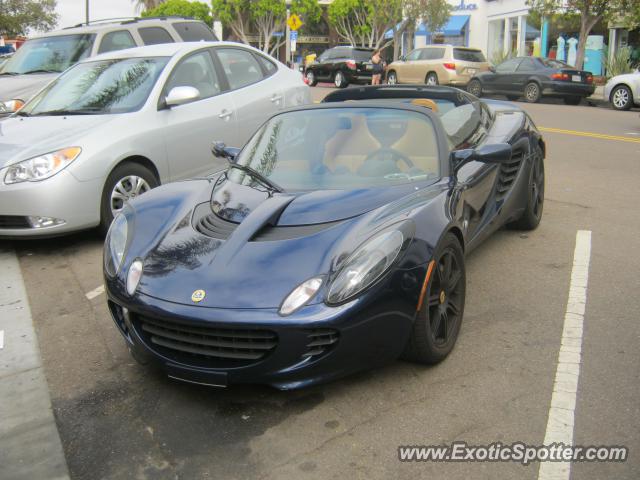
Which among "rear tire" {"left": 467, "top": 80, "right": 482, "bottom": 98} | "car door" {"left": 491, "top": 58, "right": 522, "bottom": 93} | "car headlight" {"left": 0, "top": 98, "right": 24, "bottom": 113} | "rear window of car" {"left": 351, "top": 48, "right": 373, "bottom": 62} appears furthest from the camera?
"rear window of car" {"left": 351, "top": 48, "right": 373, "bottom": 62}

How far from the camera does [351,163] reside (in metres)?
4.26

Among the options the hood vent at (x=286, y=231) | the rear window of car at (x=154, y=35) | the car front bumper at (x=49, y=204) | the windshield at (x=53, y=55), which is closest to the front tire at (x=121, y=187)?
the car front bumper at (x=49, y=204)

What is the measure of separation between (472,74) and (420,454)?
21958 mm

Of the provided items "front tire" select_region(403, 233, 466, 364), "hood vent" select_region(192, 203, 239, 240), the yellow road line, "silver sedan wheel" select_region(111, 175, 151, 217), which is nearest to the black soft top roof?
"silver sedan wheel" select_region(111, 175, 151, 217)

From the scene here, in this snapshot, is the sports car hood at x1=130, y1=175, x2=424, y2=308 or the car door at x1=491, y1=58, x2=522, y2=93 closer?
the sports car hood at x1=130, y1=175, x2=424, y2=308

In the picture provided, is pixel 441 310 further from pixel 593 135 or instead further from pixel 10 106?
pixel 593 135

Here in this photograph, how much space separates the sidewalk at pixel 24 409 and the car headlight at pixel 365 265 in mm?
1333

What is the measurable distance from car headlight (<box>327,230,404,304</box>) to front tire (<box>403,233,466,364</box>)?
265mm

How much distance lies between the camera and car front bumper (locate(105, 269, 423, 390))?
9.91 ft

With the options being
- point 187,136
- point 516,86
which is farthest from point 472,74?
point 187,136

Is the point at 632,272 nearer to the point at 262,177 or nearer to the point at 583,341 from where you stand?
the point at 583,341

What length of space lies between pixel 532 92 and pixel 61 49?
14104 mm

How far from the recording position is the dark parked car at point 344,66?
28.2m

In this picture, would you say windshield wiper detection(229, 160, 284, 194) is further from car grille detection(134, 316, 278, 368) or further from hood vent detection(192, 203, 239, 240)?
car grille detection(134, 316, 278, 368)
